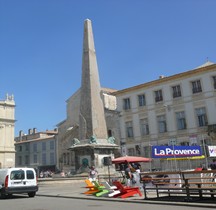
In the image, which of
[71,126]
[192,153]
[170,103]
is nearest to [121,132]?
[170,103]

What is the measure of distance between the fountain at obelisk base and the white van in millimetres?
6514

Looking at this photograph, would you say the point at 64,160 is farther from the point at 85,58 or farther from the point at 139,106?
the point at 85,58

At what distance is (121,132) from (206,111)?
1154cm

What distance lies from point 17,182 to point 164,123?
78.6 ft

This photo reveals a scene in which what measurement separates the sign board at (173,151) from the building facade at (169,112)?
11.9m

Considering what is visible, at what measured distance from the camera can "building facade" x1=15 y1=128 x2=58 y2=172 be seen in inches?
2410

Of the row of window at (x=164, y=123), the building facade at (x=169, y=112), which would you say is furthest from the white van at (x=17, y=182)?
the row of window at (x=164, y=123)

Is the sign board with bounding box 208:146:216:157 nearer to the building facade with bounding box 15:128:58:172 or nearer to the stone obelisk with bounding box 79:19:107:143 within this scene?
the stone obelisk with bounding box 79:19:107:143

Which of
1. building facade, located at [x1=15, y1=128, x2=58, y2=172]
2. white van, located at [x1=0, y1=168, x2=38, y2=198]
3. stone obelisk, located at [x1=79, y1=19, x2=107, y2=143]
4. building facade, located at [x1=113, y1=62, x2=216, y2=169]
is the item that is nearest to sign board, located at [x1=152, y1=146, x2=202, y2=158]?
white van, located at [x1=0, y1=168, x2=38, y2=198]

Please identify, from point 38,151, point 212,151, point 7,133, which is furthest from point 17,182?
point 38,151

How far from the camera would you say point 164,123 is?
35.2 meters

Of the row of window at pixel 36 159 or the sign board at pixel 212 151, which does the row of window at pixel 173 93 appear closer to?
the sign board at pixel 212 151

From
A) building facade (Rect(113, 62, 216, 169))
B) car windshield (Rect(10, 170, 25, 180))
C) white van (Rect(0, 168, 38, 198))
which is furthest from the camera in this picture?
building facade (Rect(113, 62, 216, 169))

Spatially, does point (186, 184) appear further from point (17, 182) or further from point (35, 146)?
point (35, 146)
